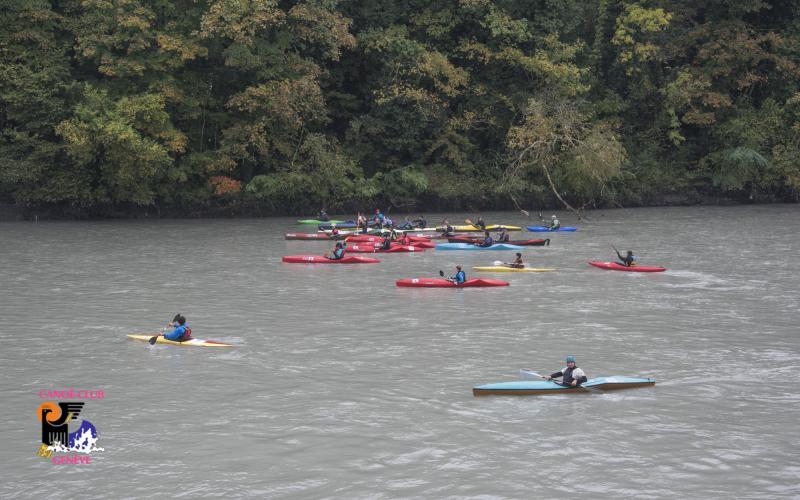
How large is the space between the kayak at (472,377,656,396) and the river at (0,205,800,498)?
170 mm

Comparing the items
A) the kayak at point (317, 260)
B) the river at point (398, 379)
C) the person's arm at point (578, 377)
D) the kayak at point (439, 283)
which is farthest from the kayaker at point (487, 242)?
the person's arm at point (578, 377)

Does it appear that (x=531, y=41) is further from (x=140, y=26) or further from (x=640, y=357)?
(x=640, y=357)

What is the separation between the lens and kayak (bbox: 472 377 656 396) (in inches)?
615

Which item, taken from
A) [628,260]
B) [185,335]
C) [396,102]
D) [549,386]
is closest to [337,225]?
[396,102]

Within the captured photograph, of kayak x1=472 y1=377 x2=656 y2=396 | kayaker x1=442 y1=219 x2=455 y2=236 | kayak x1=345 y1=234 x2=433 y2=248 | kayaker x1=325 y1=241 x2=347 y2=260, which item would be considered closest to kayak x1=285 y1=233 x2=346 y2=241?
kayak x1=345 y1=234 x2=433 y2=248

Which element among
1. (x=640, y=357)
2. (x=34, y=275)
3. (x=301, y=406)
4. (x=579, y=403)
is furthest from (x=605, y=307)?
(x=34, y=275)

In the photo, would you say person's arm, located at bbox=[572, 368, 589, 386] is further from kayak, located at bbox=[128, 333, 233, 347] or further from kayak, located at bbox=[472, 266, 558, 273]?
kayak, located at bbox=[472, 266, 558, 273]

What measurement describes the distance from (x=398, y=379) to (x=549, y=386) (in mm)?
2844

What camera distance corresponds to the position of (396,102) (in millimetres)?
52719

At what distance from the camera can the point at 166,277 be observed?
29.4m

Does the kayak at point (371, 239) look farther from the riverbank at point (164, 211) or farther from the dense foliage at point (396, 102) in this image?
the riverbank at point (164, 211)

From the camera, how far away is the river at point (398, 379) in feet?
40.6

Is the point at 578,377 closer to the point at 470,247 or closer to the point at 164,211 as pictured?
the point at 470,247

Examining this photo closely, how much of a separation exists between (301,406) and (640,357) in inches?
288
